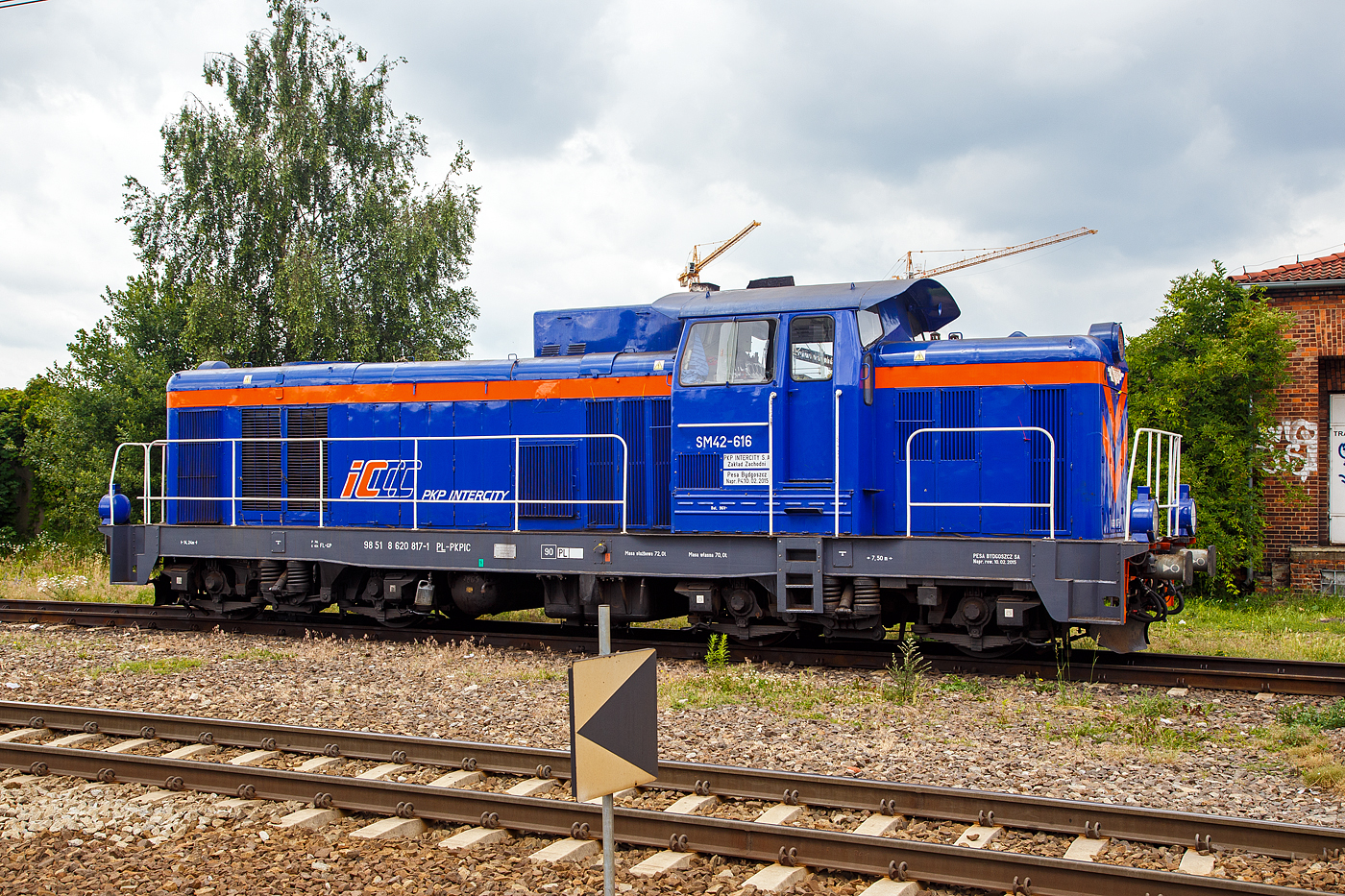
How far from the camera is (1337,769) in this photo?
594 centimetres

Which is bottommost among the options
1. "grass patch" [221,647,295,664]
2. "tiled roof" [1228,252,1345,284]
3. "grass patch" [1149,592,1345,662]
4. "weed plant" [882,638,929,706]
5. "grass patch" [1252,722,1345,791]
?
"grass patch" [1149,592,1345,662]

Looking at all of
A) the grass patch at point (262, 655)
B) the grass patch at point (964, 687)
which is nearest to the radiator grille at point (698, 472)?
the grass patch at point (964, 687)

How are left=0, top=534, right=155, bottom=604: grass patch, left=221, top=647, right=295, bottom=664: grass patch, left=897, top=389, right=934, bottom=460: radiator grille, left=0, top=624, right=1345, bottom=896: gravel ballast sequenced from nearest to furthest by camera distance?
left=0, top=624, right=1345, bottom=896: gravel ballast < left=897, top=389, right=934, bottom=460: radiator grille < left=221, top=647, right=295, bottom=664: grass patch < left=0, top=534, right=155, bottom=604: grass patch

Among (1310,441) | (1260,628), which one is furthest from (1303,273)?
(1260,628)

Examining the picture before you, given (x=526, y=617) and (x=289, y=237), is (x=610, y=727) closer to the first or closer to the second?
(x=526, y=617)

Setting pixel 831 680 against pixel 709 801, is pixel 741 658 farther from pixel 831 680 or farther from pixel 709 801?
pixel 709 801

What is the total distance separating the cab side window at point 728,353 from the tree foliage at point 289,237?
51.6 feet

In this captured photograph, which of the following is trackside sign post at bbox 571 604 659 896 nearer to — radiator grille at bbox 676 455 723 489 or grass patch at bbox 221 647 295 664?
radiator grille at bbox 676 455 723 489

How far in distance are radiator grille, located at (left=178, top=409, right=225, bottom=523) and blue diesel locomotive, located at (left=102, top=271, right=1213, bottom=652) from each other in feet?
2.35

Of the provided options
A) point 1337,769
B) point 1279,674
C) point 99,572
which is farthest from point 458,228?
point 1337,769

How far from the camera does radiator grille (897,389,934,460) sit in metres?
9.44

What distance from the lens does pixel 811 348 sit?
920cm

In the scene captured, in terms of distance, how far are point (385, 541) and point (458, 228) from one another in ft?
53.1

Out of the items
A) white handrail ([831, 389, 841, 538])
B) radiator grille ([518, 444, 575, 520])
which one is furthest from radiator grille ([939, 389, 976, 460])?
radiator grille ([518, 444, 575, 520])
